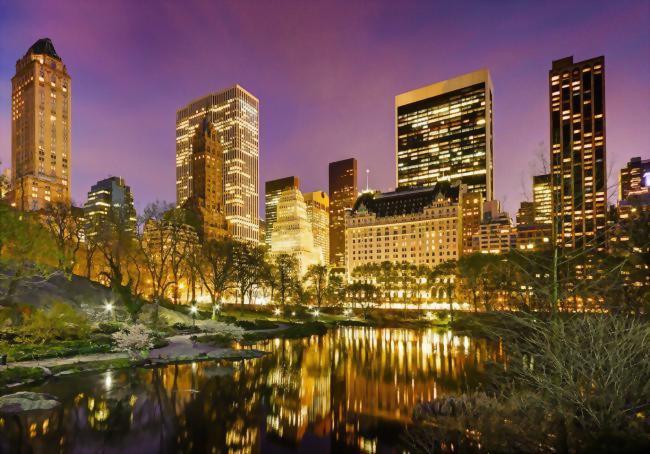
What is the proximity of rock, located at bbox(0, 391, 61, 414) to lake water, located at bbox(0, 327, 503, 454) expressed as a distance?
797mm

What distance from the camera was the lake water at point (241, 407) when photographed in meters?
18.9

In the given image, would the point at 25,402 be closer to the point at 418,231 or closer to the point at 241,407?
the point at 241,407

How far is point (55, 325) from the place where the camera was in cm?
3322

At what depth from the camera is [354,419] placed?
2277 centimetres

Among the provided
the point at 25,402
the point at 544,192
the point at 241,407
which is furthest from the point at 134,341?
the point at 544,192

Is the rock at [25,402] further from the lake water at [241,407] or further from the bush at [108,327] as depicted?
the bush at [108,327]

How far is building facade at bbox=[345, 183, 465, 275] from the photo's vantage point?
7107 inches

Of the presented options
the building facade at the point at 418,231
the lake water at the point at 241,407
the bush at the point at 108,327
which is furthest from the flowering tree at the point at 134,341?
the building facade at the point at 418,231

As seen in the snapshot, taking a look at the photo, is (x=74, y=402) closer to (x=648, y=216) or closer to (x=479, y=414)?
(x=479, y=414)

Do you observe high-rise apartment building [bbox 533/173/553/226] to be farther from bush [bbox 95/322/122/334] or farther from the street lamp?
the street lamp

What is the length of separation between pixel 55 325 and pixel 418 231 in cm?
16543

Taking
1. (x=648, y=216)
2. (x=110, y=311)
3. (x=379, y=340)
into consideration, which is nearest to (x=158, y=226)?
(x=110, y=311)

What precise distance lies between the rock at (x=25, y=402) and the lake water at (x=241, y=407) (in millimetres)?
797

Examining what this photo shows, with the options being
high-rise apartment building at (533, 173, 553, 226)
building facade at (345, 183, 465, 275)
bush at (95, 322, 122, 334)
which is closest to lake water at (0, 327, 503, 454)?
high-rise apartment building at (533, 173, 553, 226)
